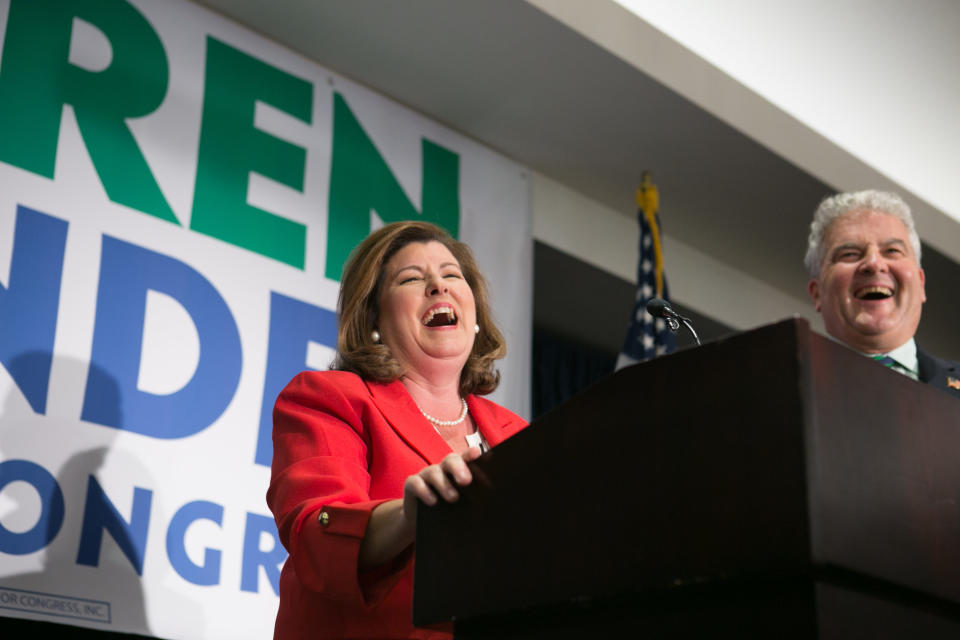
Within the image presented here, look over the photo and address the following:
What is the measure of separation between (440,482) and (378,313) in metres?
0.92

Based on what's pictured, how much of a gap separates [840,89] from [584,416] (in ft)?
15.2

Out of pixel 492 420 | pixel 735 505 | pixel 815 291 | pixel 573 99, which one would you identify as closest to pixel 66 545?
pixel 492 420

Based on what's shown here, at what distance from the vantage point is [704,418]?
1.02 meters

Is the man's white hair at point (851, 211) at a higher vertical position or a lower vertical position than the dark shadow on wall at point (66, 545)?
higher

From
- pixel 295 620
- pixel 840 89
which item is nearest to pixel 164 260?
pixel 295 620

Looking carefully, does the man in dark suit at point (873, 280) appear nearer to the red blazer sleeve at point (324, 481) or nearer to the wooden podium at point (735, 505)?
the red blazer sleeve at point (324, 481)

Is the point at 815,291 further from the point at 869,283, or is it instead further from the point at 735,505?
the point at 735,505

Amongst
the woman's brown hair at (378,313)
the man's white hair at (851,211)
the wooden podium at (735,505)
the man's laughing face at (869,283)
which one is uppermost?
the man's white hair at (851,211)

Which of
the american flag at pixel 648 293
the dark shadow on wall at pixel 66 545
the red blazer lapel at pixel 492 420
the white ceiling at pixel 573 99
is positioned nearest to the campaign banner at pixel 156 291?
the dark shadow on wall at pixel 66 545

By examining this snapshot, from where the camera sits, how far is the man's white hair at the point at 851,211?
269 cm

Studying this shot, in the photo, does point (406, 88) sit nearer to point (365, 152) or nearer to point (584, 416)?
point (365, 152)

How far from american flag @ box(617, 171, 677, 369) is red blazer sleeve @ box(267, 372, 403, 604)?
9.07 ft

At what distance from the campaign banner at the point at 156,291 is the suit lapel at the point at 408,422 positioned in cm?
149

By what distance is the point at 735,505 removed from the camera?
97cm
